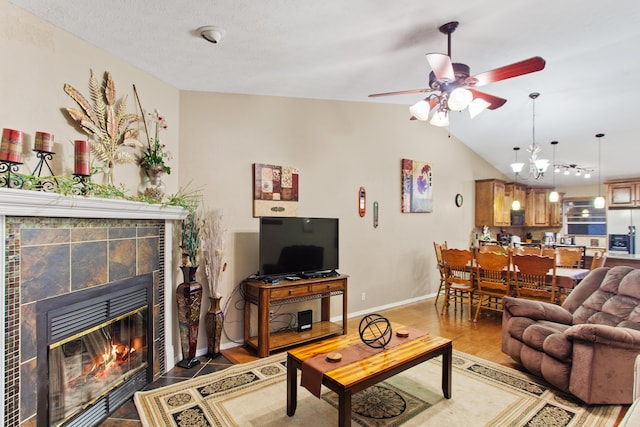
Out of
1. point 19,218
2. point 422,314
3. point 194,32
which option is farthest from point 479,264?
point 19,218

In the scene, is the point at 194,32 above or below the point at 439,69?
above

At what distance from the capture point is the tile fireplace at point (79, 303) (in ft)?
5.88

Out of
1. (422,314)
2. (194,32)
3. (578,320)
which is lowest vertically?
(422,314)

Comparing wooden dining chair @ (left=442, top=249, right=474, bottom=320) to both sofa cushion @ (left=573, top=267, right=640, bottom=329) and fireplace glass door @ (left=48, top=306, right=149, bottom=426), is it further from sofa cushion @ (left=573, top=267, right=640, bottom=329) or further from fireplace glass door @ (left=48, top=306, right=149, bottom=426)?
fireplace glass door @ (left=48, top=306, right=149, bottom=426)

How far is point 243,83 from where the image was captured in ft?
11.3

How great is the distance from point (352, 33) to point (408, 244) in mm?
3748

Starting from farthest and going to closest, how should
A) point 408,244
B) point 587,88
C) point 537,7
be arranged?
point 408,244 < point 587,88 < point 537,7

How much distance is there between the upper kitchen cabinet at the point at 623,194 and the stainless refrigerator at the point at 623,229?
125 mm

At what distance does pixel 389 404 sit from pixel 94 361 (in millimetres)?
2182

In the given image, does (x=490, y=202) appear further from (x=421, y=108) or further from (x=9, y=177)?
(x=9, y=177)

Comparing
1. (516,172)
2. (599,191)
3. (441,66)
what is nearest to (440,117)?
(441,66)

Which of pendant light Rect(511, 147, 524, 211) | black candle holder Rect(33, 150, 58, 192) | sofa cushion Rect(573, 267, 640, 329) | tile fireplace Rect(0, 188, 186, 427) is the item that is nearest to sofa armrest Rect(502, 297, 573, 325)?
sofa cushion Rect(573, 267, 640, 329)

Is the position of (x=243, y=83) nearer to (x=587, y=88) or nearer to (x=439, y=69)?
(x=439, y=69)

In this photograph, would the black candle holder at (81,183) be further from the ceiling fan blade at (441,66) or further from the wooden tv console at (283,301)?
the ceiling fan blade at (441,66)
